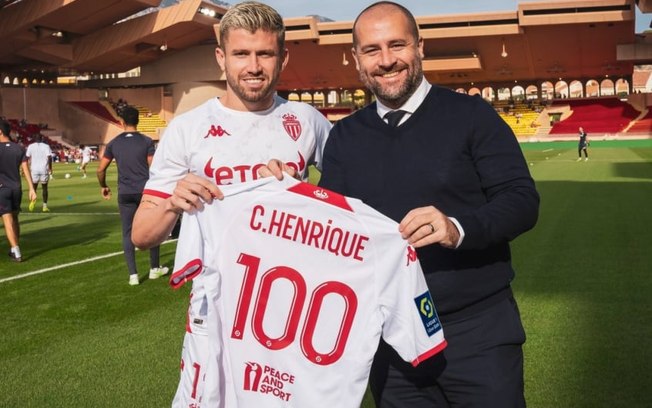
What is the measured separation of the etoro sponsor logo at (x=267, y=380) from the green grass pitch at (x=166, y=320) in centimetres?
242

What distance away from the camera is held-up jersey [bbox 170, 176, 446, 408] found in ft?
9.02

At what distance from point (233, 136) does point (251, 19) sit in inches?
22.3

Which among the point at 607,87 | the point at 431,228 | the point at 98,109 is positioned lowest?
the point at 431,228

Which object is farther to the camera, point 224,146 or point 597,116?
point 597,116

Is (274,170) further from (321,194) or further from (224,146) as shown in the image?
(224,146)

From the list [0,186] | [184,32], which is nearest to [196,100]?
[184,32]

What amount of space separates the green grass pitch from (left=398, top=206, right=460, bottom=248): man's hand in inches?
114

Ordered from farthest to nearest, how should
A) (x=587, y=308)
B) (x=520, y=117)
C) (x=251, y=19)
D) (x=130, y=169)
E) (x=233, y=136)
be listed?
(x=520, y=117) < (x=130, y=169) < (x=587, y=308) < (x=233, y=136) < (x=251, y=19)

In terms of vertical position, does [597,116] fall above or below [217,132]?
above

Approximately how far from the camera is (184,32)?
6362 centimetres

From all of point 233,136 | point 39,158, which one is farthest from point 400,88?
point 39,158

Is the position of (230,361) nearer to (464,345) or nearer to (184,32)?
(464,345)

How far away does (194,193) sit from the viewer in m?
2.85

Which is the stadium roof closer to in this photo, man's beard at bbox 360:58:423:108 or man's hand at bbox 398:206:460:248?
man's beard at bbox 360:58:423:108
